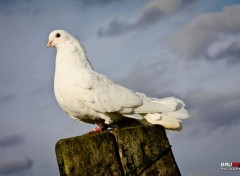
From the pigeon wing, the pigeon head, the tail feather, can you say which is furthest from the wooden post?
the pigeon head

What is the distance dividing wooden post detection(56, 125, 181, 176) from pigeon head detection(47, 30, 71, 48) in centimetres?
351

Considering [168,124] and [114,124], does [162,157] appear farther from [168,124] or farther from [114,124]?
[114,124]

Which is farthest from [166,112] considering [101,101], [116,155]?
[116,155]

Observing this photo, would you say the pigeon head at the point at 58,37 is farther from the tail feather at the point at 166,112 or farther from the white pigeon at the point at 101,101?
the tail feather at the point at 166,112

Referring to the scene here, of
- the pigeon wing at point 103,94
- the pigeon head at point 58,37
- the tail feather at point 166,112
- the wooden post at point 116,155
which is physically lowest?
the wooden post at point 116,155

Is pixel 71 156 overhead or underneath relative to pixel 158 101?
underneath

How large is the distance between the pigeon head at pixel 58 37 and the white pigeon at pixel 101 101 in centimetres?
39

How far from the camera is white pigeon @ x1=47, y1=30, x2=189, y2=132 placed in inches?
236

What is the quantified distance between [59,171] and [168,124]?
1944mm

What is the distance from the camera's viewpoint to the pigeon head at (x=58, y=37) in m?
7.46

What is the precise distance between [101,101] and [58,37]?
5.83 ft

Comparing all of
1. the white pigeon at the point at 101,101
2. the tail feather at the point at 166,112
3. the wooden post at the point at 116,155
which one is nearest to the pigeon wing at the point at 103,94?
the white pigeon at the point at 101,101

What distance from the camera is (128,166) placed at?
13.8ft

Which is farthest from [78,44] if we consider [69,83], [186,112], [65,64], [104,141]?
[104,141]
